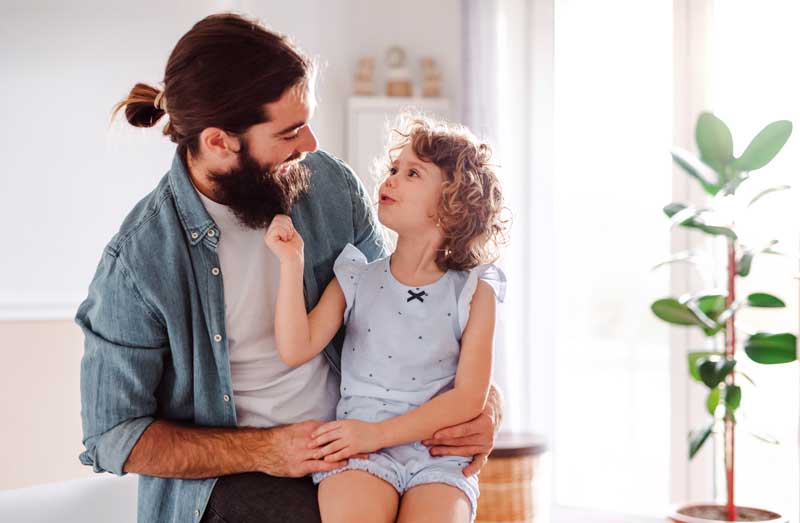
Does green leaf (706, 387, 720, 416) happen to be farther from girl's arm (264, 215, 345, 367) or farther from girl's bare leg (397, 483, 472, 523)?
girl's arm (264, 215, 345, 367)

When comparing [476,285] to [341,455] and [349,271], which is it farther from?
[341,455]

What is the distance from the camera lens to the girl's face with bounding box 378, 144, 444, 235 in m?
1.96

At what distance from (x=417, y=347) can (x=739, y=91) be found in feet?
8.31

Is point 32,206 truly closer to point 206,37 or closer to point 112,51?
point 112,51

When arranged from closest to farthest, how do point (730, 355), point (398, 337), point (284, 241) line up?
1. point (284, 241)
2. point (398, 337)
3. point (730, 355)

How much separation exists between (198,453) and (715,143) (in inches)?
80.1

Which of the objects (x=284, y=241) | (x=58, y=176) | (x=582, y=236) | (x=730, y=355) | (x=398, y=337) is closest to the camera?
(x=284, y=241)

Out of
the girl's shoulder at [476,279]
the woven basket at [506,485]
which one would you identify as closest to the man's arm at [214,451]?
the girl's shoulder at [476,279]

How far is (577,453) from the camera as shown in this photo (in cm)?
441

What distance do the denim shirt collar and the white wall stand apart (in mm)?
1232

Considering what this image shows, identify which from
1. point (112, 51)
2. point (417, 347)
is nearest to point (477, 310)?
point (417, 347)

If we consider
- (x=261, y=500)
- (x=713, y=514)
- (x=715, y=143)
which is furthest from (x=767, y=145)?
(x=261, y=500)

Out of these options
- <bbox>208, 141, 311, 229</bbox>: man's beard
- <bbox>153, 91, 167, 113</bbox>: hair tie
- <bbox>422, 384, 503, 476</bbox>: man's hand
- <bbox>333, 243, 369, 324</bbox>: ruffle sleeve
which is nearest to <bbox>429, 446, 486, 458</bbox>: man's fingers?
<bbox>422, 384, 503, 476</bbox>: man's hand

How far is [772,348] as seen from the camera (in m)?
3.12
